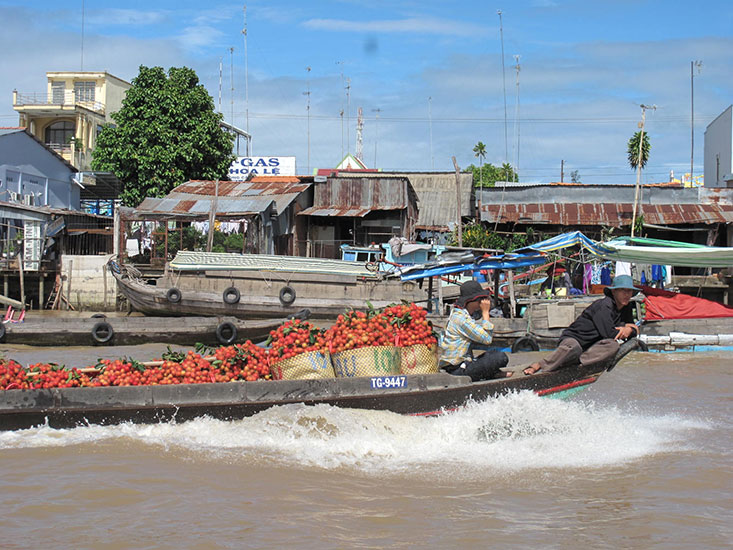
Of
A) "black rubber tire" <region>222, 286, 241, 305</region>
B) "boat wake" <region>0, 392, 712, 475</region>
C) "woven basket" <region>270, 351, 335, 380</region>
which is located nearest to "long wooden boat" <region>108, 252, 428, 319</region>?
"black rubber tire" <region>222, 286, 241, 305</region>

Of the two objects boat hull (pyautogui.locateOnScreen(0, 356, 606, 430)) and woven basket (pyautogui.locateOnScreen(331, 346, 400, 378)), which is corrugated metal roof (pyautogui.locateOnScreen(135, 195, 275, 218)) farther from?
woven basket (pyautogui.locateOnScreen(331, 346, 400, 378))

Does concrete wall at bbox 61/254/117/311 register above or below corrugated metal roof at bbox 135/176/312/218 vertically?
below

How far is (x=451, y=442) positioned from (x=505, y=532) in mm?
1995

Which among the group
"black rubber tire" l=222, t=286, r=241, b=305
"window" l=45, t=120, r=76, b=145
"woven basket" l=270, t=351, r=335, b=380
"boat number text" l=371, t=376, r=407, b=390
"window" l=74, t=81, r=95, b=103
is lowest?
"boat number text" l=371, t=376, r=407, b=390

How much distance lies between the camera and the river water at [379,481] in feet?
17.6

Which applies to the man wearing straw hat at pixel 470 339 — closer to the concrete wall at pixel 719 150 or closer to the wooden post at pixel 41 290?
the wooden post at pixel 41 290

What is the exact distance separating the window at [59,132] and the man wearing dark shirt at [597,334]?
40.2 meters

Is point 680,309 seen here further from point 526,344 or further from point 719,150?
point 719,150

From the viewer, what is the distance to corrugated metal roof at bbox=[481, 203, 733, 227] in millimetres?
26266

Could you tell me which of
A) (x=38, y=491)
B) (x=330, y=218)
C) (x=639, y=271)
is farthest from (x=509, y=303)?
(x=330, y=218)

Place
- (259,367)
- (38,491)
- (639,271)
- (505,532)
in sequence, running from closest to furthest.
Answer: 1. (505,532)
2. (38,491)
3. (259,367)
4. (639,271)

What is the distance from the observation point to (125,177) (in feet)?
98.1

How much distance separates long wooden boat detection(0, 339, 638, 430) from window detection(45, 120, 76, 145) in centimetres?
3865

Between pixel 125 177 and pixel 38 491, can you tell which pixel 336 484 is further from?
pixel 125 177
